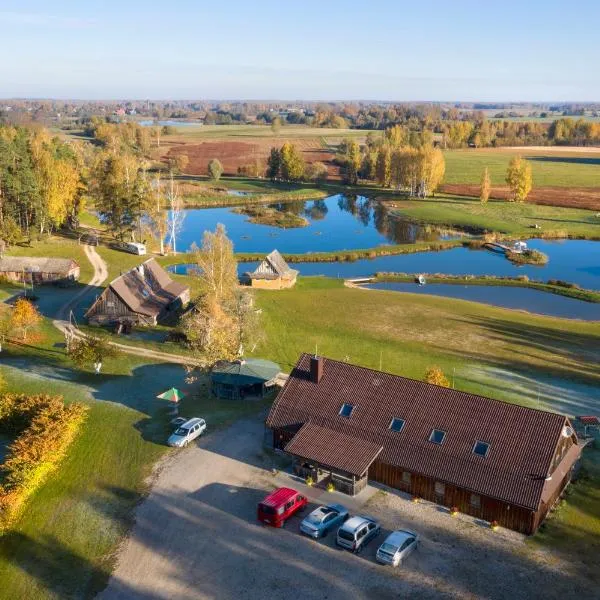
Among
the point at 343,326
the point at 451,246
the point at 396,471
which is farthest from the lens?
the point at 451,246

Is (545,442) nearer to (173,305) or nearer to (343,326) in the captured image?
(343,326)

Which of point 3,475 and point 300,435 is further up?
point 300,435

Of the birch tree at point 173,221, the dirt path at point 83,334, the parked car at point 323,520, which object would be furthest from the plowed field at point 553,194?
the parked car at point 323,520

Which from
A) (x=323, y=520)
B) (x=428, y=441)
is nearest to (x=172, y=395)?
(x=323, y=520)

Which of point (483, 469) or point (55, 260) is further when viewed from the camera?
point (55, 260)

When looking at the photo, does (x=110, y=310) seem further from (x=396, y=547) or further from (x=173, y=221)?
(x=396, y=547)

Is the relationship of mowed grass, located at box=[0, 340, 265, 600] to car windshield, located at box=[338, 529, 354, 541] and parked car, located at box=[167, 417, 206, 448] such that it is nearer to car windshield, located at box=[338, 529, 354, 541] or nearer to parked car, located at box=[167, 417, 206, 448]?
parked car, located at box=[167, 417, 206, 448]

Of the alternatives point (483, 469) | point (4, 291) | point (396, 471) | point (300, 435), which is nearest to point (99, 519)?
point (300, 435)
